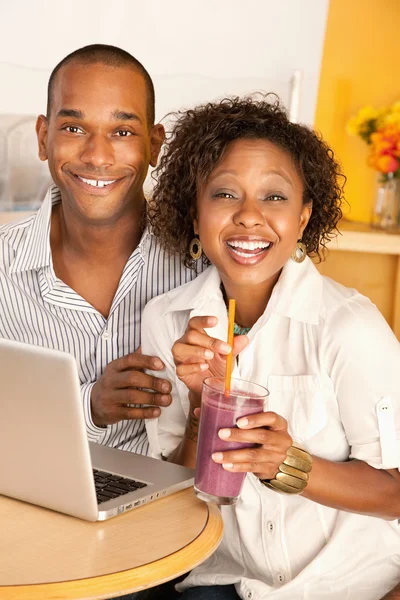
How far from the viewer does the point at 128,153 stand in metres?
2.20

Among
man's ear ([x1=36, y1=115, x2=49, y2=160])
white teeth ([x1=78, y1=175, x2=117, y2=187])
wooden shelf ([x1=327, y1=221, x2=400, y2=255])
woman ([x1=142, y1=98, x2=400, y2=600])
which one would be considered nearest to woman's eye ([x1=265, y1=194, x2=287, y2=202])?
woman ([x1=142, y1=98, x2=400, y2=600])

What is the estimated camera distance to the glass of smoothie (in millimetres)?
1339

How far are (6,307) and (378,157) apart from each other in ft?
8.22

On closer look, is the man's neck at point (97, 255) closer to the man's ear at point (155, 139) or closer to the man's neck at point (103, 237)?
the man's neck at point (103, 237)

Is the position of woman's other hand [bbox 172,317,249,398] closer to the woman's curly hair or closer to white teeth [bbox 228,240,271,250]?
white teeth [bbox 228,240,271,250]

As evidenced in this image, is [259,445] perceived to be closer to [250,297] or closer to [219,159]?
[250,297]

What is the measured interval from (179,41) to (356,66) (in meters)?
0.91

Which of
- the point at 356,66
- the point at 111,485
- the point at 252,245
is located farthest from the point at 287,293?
the point at 356,66

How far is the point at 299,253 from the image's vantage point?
1.86 metres

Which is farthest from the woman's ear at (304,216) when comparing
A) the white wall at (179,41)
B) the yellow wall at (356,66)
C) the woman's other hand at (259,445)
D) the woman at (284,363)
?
the yellow wall at (356,66)

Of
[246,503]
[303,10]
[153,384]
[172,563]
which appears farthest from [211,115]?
[303,10]

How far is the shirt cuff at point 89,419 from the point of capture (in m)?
2.03

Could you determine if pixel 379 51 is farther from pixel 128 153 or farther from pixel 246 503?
pixel 246 503

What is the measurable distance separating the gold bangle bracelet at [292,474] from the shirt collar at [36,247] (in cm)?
96
